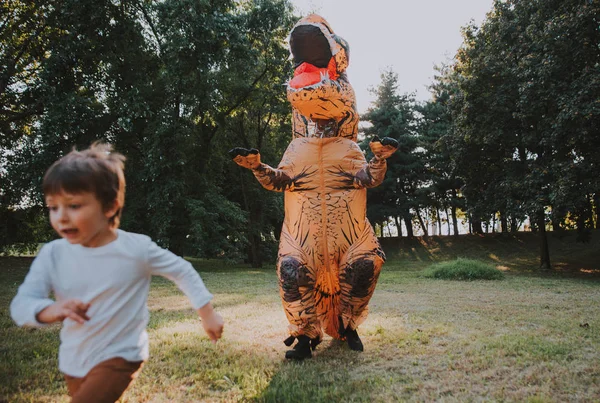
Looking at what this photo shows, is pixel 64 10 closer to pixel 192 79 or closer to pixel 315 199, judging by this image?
pixel 192 79

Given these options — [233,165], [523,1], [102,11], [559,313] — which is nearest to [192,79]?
[102,11]

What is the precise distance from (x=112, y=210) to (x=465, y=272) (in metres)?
11.0

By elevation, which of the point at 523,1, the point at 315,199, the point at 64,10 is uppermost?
the point at 523,1

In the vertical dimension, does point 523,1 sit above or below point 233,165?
above

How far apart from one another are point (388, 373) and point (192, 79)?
38.8 ft

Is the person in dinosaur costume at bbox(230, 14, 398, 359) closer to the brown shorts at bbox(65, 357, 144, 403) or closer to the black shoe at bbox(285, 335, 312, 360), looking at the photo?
the black shoe at bbox(285, 335, 312, 360)

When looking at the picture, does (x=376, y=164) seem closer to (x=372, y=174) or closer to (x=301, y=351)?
(x=372, y=174)

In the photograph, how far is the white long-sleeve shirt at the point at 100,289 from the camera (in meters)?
1.68

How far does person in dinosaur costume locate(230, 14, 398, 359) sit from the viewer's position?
11.5 feet

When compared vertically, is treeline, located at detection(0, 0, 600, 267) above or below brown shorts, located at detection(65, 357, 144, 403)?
above

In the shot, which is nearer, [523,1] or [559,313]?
[559,313]

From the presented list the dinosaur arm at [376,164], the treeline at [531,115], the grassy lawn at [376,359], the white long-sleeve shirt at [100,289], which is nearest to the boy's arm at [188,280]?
the white long-sleeve shirt at [100,289]

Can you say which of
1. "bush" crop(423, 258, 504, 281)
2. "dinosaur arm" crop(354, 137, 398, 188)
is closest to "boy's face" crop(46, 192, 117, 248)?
"dinosaur arm" crop(354, 137, 398, 188)

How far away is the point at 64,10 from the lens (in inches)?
432
